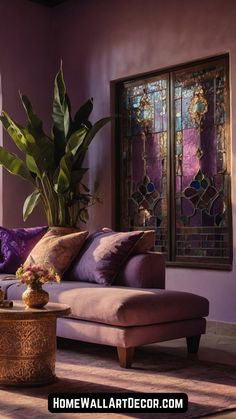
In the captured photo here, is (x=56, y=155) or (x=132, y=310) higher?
(x=56, y=155)

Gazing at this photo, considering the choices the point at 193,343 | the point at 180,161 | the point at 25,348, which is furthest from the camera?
the point at 180,161

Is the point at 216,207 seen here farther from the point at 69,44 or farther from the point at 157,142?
the point at 69,44

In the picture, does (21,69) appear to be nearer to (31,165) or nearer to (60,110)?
(60,110)

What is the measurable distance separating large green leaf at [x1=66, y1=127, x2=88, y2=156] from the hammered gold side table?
2.85 m

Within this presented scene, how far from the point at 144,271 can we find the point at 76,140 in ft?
6.51

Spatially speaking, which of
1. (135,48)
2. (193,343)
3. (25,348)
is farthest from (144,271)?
(135,48)

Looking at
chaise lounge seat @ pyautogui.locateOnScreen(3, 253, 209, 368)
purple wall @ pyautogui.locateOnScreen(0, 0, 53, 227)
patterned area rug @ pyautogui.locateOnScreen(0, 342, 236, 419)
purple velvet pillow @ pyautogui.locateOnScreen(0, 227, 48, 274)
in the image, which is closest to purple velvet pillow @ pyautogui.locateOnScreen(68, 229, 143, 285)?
chaise lounge seat @ pyautogui.locateOnScreen(3, 253, 209, 368)

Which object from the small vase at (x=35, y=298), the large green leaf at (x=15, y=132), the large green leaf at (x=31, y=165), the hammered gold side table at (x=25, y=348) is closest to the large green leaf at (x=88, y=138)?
the large green leaf at (x=31, y=165)

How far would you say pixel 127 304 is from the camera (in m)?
4.01

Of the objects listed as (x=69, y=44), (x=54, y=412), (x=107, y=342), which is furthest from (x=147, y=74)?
(x=54, y=412)

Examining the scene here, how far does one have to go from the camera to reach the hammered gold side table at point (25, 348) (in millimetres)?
3553

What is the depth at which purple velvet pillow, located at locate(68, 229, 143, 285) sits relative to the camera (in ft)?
15.5

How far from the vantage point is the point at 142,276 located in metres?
4.64

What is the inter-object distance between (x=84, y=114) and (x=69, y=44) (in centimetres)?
107
